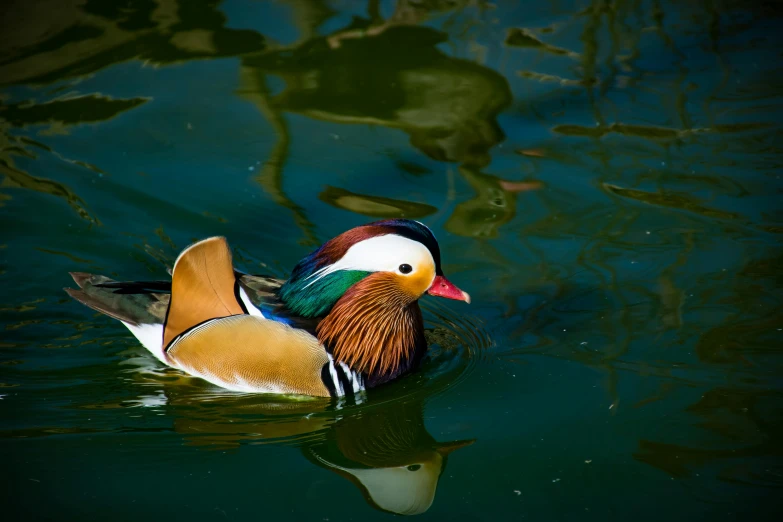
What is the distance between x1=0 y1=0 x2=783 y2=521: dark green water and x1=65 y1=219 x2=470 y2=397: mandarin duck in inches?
6.0

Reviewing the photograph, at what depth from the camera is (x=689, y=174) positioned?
6.89 m

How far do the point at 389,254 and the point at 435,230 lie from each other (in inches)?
67.0

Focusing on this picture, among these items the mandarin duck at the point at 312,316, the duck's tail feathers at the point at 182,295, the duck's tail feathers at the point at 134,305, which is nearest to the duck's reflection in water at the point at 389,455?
the mandarin duck at the point at 312,316

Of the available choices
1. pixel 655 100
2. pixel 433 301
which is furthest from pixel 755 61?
pixel 433 301

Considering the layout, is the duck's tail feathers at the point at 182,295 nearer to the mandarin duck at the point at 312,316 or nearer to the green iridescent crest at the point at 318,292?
the mandarin duck at the point at 312,316

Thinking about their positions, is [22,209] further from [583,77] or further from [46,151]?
[583,77]

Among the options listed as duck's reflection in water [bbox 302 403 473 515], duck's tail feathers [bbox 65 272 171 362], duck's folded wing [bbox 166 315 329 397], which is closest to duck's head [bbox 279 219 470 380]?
duck's folded wing [bbox 166 315 329 397]

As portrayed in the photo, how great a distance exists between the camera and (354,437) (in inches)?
172

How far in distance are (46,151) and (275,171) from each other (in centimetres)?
179

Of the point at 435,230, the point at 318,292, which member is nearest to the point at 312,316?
the point at 318,292

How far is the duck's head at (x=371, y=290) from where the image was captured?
465cm

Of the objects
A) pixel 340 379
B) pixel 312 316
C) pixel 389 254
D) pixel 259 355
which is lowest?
pixel 340 379

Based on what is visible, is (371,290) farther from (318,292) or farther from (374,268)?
(318,292)

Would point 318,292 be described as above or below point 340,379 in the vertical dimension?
above
